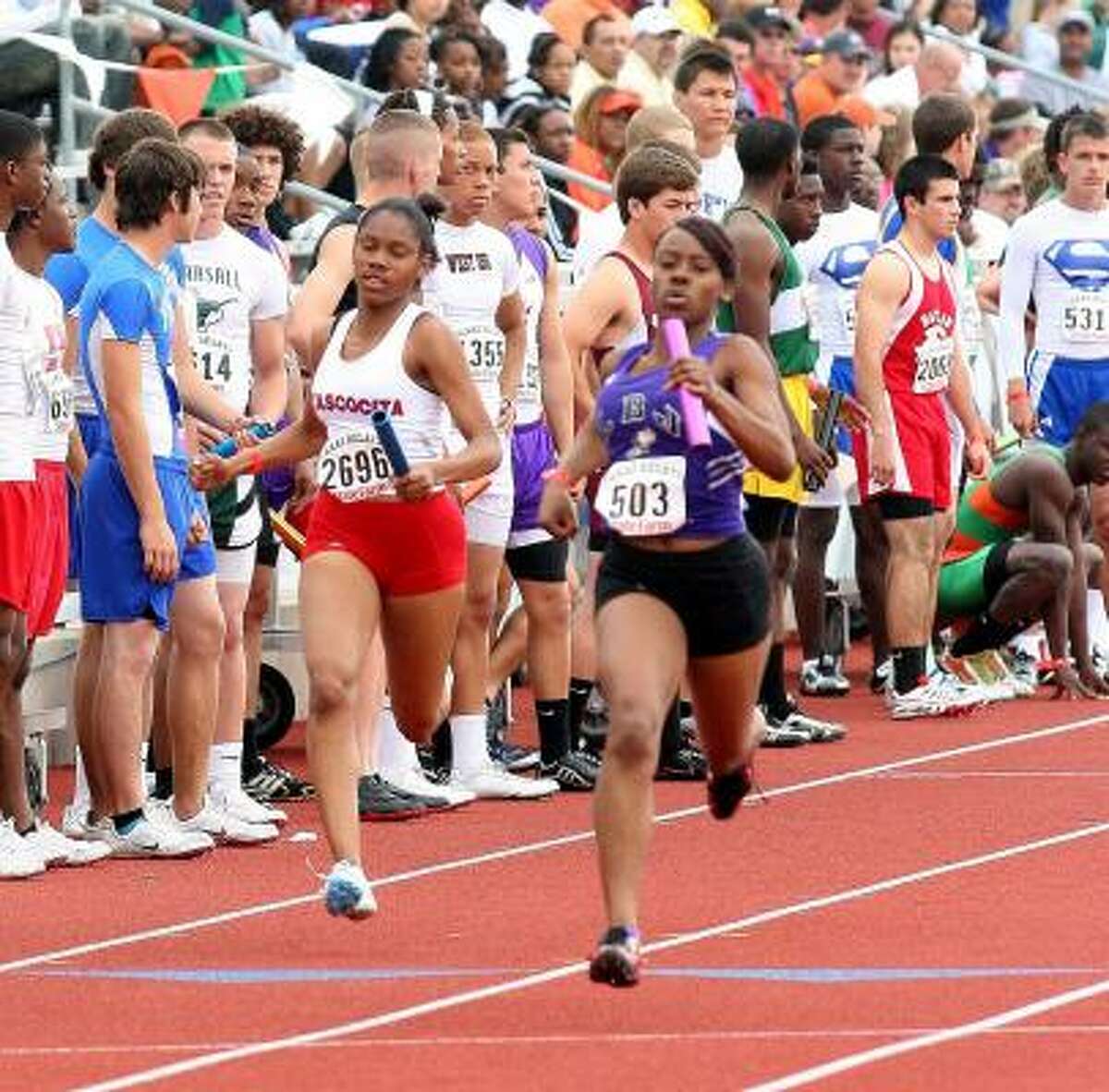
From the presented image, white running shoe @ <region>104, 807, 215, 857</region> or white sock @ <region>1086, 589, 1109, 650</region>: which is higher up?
white running shoe @ <region>104, 807, 215, 857</region>

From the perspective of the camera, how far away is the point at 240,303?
14.0 metres

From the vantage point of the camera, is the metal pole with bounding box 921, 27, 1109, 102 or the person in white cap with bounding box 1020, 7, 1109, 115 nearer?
the metal pole with bounding box 921, 27, 1109, 102

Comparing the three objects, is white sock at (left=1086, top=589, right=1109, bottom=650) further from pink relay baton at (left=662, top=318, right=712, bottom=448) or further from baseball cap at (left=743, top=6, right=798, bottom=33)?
pink relay baton at (left=662, top=318, right=712, bottom=448)

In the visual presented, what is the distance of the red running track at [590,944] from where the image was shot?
9305 mm

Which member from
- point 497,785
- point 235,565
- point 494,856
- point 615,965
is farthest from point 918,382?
point 615,965

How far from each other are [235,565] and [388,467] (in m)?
2.20

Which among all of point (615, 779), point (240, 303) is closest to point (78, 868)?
point (240, 303)

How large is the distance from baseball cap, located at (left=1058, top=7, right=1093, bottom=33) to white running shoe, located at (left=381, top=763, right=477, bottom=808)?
571 inches

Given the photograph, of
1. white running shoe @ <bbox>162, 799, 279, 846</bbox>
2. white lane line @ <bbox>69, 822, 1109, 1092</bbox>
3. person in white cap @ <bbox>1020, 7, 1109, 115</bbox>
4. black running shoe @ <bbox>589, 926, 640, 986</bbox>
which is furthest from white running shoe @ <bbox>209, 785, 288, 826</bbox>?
person in white cap @ <bbox>1020, 7, 1109, 115</bbox>

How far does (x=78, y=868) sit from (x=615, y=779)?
10.4 ft

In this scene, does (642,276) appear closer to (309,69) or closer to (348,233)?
(348,233)

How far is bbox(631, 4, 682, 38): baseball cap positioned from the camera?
22.8m

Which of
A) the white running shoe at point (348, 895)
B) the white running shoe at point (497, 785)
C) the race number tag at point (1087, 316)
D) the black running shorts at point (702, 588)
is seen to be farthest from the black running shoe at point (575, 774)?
the black running shorts at point (702, 588)

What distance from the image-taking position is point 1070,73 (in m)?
28.3
